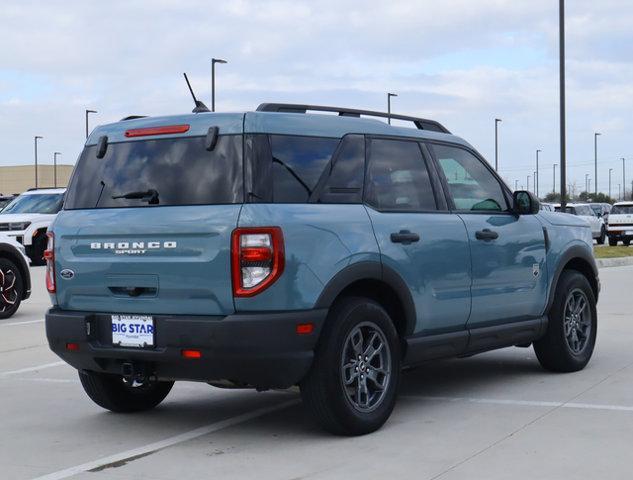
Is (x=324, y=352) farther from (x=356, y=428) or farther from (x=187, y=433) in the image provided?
(x=187, y=433)

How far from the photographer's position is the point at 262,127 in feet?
20.4

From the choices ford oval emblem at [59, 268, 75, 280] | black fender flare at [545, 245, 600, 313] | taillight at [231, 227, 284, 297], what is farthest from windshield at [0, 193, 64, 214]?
taillight at [231, 227, 284, 297]

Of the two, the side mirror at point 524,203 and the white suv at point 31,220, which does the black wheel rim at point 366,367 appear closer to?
the side mirror at point 524,203

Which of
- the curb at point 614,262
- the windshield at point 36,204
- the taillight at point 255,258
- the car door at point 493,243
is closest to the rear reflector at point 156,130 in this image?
the taillight at point 255,258

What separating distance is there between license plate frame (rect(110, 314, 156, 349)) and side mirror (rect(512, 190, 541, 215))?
10.6 feet

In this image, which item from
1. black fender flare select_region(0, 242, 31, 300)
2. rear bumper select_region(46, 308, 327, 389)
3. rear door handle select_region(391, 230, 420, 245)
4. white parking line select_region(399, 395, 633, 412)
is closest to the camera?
rear bumper select_region(46, 308, 327, 389)

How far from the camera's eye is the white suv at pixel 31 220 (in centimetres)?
2594

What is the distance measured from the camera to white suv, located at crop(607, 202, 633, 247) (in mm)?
37094

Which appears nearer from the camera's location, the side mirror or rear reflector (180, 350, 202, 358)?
rear reflector (180, 350, 202, 358)

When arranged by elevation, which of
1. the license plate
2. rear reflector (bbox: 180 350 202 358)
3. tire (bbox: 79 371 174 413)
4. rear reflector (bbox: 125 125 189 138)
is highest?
rear reflector (bbox: 125 125 189 138)

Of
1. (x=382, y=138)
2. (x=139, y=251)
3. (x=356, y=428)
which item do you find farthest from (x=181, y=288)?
(x=382, y=138)

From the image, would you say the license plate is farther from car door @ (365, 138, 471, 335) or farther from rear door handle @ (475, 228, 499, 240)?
rear door handle @ (475, 228, 499, 240)

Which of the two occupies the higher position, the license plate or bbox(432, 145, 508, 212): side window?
bbox(432, 145, 508, 212): side window

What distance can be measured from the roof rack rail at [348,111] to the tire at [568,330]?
66.9 inches
